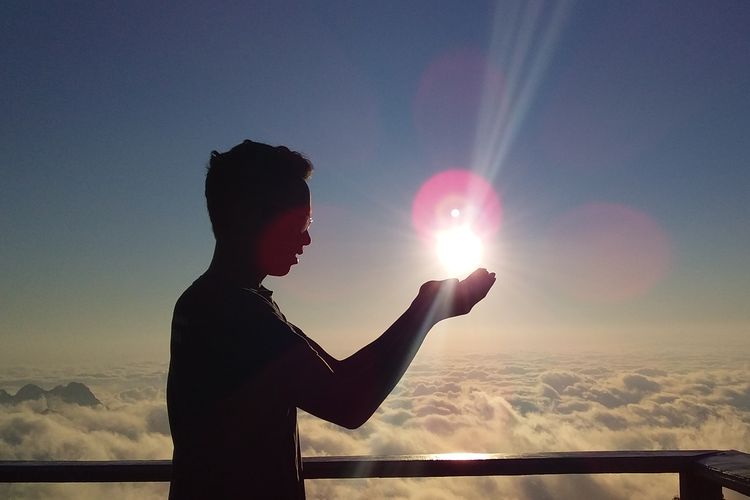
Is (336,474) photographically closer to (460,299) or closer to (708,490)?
(460,299)

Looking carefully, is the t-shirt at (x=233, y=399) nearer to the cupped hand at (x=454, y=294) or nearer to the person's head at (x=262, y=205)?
the person's head at (x=262, y=205)

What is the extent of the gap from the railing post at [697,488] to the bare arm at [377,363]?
1362 mm

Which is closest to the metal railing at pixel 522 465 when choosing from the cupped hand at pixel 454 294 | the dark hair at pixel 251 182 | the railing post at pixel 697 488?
the railing post at pixel 697 488

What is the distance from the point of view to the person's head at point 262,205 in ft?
4.70

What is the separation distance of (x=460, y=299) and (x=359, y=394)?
41cm

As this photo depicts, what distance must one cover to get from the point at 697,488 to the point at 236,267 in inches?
78.5

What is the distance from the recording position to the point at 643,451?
7.14ft

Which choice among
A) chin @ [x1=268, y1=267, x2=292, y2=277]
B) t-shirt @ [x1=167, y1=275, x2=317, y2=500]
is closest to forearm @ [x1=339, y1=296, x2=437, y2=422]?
t-shirt @ [x1=167, y1=275, x2=317, y2=500]

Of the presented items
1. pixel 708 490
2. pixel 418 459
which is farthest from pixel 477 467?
pixel 708 490

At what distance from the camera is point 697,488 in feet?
6.85

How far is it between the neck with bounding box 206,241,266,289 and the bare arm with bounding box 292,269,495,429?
0.32 m

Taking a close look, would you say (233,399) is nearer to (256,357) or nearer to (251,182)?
(256,357)

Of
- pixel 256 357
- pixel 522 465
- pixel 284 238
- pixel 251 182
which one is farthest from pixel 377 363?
pixel 522 465

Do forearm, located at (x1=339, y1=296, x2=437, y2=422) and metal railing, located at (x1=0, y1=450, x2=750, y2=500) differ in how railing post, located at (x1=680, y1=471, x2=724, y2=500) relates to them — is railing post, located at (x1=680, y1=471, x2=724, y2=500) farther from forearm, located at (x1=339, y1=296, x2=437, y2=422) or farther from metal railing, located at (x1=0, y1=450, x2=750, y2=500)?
forearm, located at (x1=339, y1=296, x2=437, y2=422)
